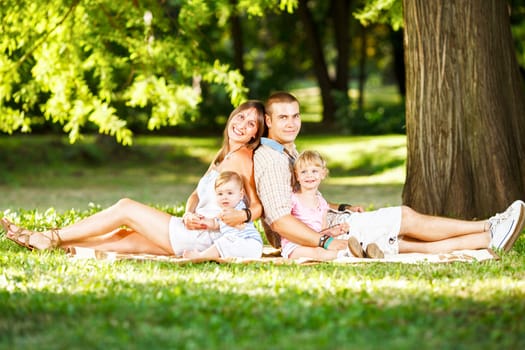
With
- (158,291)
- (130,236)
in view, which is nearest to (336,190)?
(130,236)

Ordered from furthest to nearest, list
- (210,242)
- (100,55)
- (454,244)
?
(100,55) → (454,244) → (210,242)

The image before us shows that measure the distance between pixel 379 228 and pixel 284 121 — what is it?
1.16 metres

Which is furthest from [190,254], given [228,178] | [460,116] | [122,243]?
[460,116]

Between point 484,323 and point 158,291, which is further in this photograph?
point 158,291

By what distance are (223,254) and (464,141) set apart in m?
3.38

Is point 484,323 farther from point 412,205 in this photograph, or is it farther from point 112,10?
point 112,10

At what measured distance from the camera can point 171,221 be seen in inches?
296

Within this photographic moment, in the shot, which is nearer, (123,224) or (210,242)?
(210,242)

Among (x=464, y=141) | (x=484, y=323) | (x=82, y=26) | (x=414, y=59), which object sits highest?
(x=82, y=26)

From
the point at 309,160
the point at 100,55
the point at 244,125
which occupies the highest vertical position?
the point at 100,55

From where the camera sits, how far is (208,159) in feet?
83.7

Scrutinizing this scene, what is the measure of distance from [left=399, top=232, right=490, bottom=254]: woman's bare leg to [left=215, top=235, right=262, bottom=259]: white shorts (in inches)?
50.4

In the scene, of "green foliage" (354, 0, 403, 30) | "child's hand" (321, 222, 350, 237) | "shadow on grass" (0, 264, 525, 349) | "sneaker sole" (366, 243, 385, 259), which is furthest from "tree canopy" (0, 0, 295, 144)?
"shadow on grass" (0, 264, 525, 349)

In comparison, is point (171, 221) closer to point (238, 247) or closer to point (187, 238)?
point (187, 238)
